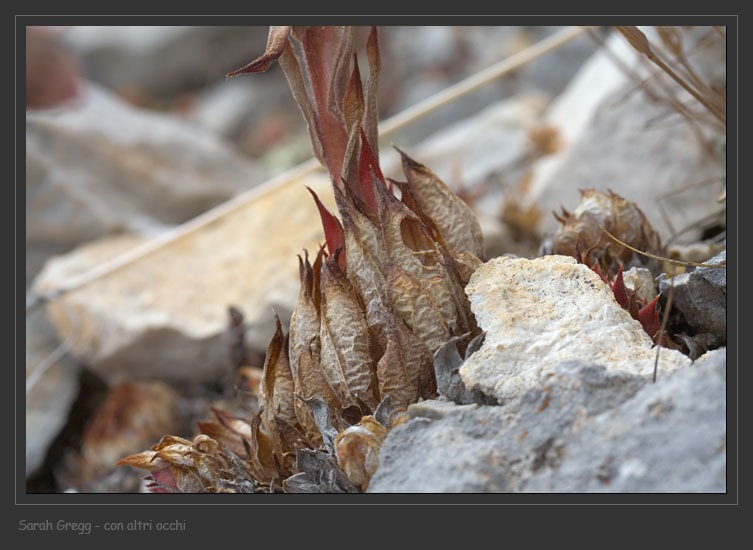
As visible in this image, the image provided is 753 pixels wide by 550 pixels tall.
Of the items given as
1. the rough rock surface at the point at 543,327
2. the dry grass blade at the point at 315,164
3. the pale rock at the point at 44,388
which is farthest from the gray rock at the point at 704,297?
the pale rock at the point at 44,388

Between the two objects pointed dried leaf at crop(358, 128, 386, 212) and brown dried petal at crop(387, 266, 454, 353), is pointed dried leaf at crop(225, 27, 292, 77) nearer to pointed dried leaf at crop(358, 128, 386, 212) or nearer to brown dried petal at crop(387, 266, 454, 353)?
pointed dried leaf at crop(358, 128, 386, 212)

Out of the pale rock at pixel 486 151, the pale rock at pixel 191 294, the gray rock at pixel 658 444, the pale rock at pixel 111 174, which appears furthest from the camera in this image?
the pale rock at pixel 486 151

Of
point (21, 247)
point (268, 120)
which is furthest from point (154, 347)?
point (268, 120)

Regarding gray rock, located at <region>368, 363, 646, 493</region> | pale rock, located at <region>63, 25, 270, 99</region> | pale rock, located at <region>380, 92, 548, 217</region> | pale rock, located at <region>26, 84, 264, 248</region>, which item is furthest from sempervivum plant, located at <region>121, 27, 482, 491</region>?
pale rock, located at <region>63, 25, 270, 99</region>

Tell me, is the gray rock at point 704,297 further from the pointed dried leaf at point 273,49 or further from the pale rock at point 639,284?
the pointed dried leaf at point 273,49

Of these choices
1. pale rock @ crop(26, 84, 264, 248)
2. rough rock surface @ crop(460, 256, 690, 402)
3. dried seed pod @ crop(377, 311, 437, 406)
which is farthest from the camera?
pale rock @ crop(26, 84, 264, 248)

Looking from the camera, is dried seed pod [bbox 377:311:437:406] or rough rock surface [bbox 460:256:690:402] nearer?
rough rock surface [bbox 460:256:690:402]

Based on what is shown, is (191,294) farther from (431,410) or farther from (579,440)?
(579,440)
